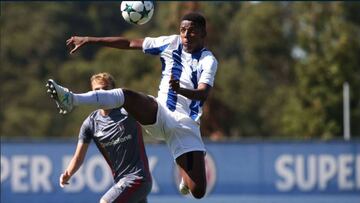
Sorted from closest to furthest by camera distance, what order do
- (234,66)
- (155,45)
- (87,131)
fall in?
(155,45)
(87,131)
(234,66)

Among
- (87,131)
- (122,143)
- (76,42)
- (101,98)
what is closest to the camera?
(101,98)

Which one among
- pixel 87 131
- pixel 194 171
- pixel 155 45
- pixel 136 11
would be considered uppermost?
pixel 136 11

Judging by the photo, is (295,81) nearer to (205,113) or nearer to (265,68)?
(265,68)

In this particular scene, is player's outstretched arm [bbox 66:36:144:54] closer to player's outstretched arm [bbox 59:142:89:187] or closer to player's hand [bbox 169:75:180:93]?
player's hand [bbox 169:75:180:93]

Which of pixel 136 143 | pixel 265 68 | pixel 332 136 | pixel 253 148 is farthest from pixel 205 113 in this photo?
pixel 265 68

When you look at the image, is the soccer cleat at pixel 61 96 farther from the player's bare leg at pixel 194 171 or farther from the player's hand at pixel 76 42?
the player's bare leg at pixel 194 171

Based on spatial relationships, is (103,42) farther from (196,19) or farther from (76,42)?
(196,19)

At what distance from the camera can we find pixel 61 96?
9875 millimetres

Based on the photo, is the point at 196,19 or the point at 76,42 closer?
the point at 76,42

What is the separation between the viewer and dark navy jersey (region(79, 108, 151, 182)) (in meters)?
11.6

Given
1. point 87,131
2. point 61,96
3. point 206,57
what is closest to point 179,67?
point 206,57

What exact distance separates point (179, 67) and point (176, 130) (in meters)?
0.70

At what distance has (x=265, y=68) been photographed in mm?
61031

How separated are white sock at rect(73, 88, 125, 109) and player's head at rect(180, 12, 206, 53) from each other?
1347 millimetres
